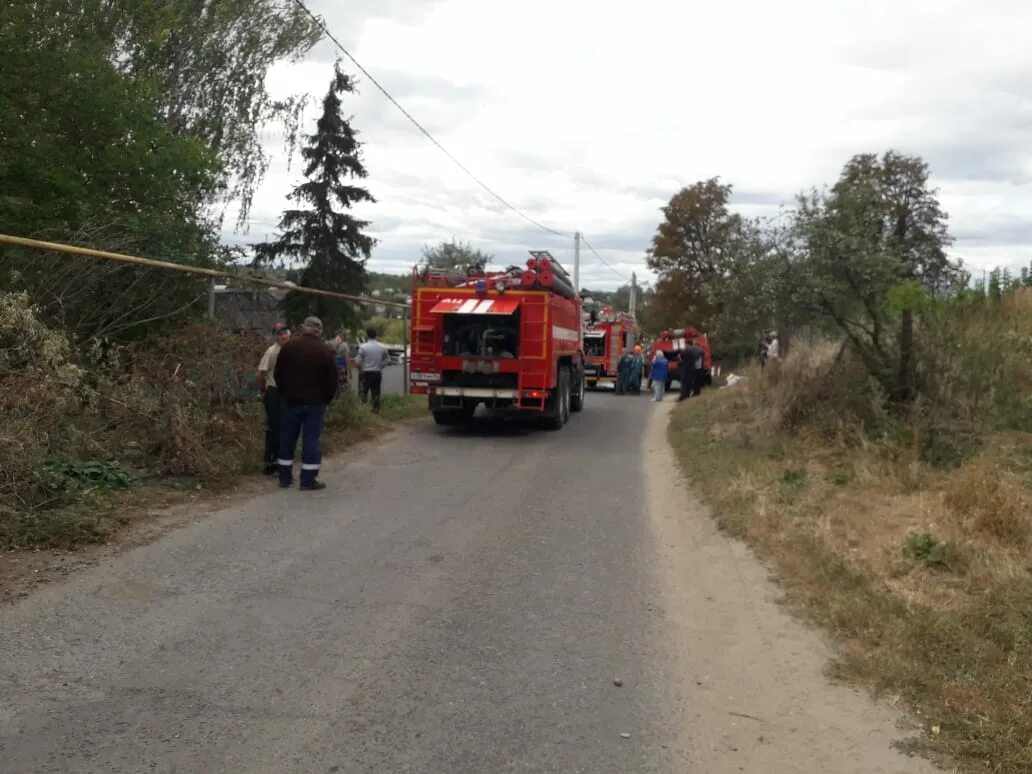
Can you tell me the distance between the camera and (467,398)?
15.2 metres

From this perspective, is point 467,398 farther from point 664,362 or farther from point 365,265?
point 365,265

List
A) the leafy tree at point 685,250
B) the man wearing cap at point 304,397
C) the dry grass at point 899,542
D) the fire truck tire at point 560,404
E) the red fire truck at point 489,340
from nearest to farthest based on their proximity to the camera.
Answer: the dry grass at point 899,542
the man wearing cap at point 304,397
the red fire truck at point 489,340
the fire truck tire at point 560,404
the leafy tree at point 685,250

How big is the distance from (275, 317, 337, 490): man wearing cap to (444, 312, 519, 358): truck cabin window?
5622 mm

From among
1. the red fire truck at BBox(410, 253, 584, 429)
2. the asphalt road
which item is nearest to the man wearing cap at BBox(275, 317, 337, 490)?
the asphalt road

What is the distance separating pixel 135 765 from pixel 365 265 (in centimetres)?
2799

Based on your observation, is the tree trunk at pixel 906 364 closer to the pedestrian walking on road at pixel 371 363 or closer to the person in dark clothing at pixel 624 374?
the pedestrian walking on road at pixel 371 363

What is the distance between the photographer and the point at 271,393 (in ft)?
32.5

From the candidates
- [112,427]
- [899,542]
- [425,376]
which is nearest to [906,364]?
[899,542]

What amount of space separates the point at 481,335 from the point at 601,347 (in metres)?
14.8

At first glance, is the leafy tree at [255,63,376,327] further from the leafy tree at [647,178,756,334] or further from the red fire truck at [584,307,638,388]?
the leafy tree at [647,178,756,334]

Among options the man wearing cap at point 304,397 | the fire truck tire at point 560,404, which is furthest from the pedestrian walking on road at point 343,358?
the man wearing cap at point 304,397

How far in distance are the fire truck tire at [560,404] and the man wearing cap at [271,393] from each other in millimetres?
6946

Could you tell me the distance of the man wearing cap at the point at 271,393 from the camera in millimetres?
9899

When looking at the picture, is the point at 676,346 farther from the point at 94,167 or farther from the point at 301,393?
the point at 301,393
